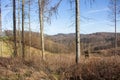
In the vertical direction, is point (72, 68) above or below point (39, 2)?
below

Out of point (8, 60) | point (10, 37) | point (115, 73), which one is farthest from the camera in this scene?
point (10, 37)

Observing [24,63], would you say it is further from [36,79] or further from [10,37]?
[10,37]

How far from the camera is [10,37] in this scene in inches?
1228

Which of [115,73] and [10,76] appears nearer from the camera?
[115,73]

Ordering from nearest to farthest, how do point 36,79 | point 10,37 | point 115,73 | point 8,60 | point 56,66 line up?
1. point 115,73
2. point 36,79
3. point 56,66
4. point 8,60
5. point 10,37

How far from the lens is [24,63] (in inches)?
619

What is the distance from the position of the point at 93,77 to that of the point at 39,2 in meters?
16.9

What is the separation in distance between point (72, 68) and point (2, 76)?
339cm

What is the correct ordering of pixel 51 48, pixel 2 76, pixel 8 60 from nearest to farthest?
pixel 2 76, pixel 8 60, pixel 51 48

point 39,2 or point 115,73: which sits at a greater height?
point 39,2

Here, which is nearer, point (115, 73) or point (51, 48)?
point (115, 73)

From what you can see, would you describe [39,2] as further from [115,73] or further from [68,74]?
[115,73]

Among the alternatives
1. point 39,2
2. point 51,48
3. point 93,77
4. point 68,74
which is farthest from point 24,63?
point 51,48

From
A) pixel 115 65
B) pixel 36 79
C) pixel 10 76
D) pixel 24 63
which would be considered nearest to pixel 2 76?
pixel 10 76
